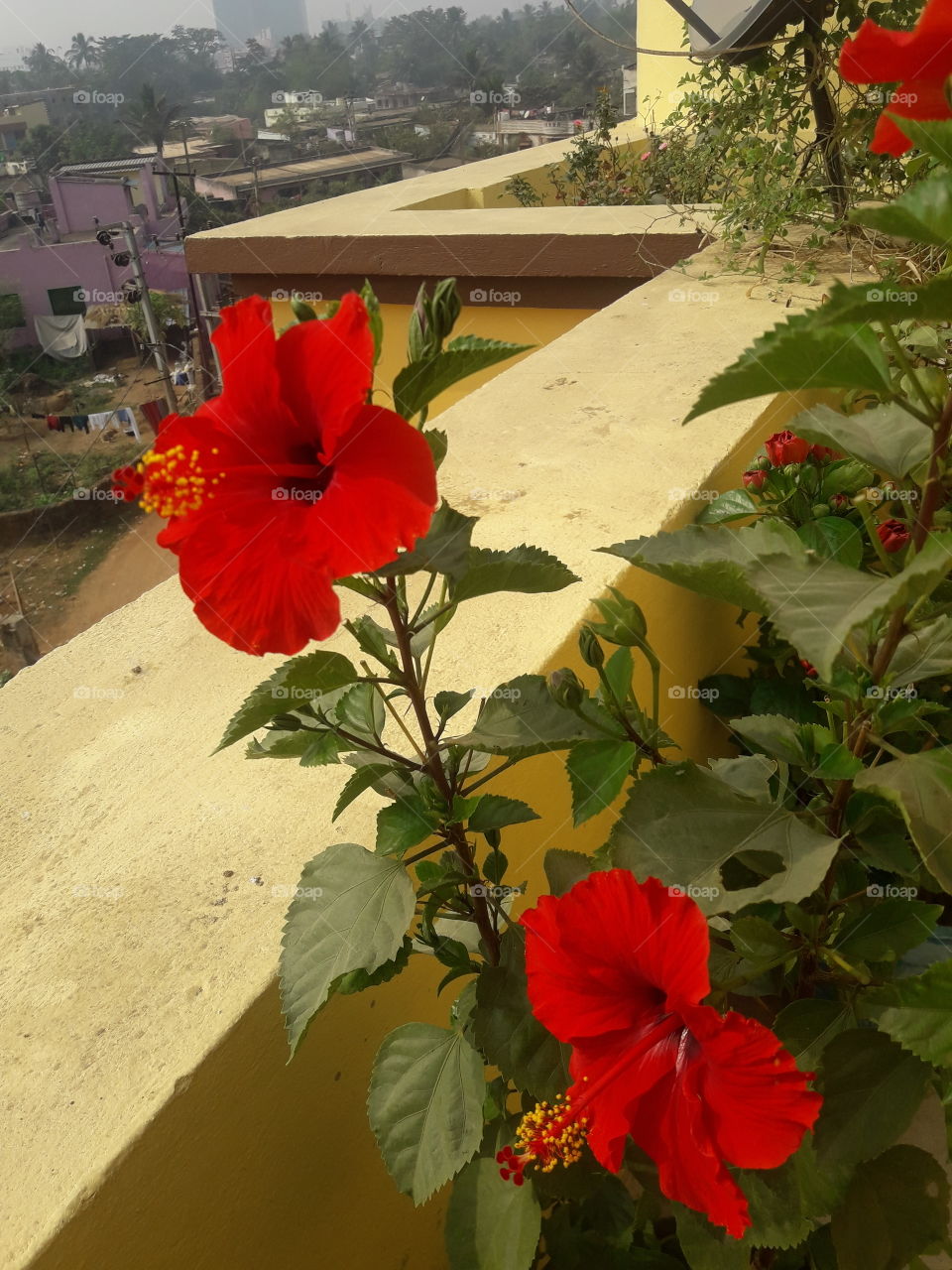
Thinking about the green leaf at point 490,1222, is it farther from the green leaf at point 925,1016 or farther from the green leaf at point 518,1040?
the green leaf at point 925,1016

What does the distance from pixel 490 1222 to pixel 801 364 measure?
2.11 feet

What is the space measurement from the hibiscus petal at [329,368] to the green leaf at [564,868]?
386 mm

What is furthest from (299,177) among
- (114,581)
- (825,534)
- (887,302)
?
(114,581)

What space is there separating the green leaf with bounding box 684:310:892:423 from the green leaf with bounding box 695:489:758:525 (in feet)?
1.99

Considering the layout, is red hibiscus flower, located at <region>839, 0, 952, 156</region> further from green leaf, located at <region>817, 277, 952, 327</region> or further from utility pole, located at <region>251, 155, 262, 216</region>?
utility pole, located at <region>251, 155, 262, 216</region>

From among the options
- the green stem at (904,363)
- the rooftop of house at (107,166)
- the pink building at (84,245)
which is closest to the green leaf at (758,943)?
the green stem at (904,363)

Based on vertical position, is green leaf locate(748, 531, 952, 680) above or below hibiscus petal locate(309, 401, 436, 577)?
below

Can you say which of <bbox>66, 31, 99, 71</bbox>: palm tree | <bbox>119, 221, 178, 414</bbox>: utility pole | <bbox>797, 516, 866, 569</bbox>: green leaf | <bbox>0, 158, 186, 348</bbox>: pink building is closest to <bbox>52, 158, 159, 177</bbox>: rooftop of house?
<bbox>0, 158, 186, 348</bbox>: pink building

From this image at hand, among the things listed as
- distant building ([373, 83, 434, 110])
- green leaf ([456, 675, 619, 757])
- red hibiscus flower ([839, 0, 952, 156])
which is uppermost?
distant building ([373, 83, 434, 110])

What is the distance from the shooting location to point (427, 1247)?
906 millimetres

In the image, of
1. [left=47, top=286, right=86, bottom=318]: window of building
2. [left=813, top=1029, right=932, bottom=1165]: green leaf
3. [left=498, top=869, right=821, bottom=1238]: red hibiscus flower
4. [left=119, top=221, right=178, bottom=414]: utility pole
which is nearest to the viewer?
[left=498, top=869, right=821, bottom=1238]: red hibiscus flower

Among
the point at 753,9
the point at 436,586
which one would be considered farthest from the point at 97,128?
the point at 436,586

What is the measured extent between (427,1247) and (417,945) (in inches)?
15.4

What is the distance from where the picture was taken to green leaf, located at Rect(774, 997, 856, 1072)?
61cm
